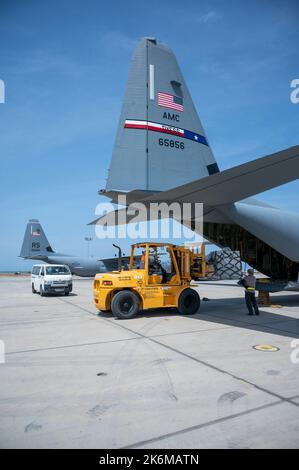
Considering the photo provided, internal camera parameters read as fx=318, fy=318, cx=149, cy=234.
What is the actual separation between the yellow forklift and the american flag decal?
4467 mm

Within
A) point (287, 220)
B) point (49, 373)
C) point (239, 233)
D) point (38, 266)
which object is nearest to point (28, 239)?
point (38, 266)

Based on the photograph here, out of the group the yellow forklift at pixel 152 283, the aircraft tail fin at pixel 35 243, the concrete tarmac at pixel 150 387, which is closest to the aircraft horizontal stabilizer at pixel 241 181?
the yellow forklift at pixel 152 283

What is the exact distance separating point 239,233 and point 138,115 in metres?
7.09

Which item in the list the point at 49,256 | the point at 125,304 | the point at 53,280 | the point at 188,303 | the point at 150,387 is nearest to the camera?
the point at 150,387

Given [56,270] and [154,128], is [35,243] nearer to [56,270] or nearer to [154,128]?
[56,270]

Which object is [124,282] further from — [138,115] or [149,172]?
[138,115]

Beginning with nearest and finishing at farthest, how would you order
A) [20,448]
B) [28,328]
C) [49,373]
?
[20,448]
[49,373]
[28,328]

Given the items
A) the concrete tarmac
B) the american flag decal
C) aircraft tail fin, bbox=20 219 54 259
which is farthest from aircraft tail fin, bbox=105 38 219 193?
aircraft tail fin, bbox=20 219 54 259

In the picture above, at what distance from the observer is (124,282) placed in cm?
1001

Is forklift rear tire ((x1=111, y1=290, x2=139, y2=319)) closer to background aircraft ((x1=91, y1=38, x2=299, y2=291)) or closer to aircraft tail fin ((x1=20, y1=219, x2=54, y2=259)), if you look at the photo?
background aircraft ((x1=91, y1=38, x2=299, y2=291))

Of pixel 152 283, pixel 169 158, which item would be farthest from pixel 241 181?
pixel 152 283

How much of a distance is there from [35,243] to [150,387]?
115 feet

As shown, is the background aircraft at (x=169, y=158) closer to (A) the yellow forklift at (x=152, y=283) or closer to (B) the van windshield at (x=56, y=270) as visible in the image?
(A) the yellow forklift at (x=152, y=283)

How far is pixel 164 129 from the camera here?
32.8 feet
